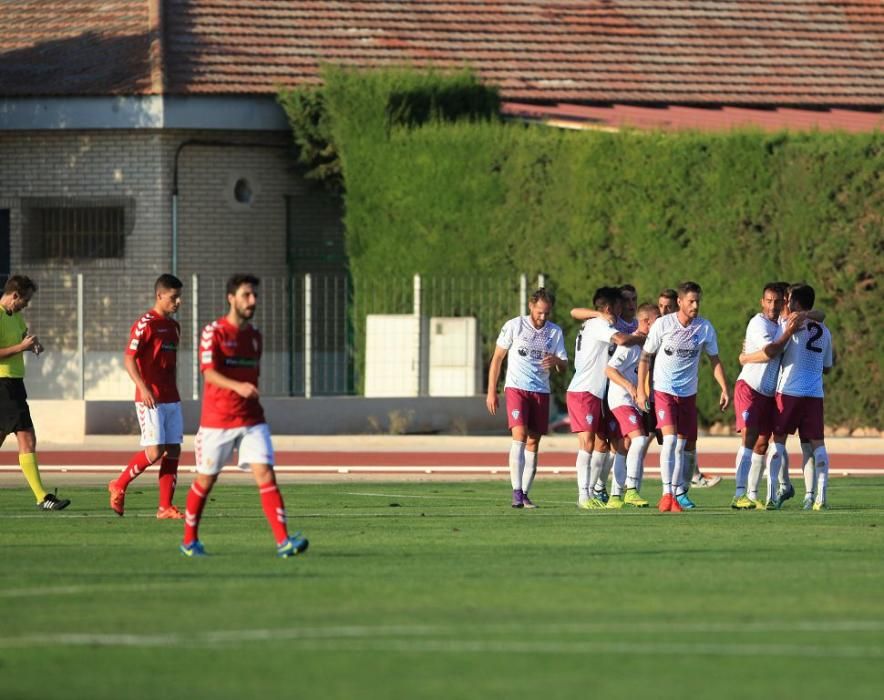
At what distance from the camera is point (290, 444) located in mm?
28422

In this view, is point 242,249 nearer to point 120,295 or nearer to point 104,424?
point 120,295

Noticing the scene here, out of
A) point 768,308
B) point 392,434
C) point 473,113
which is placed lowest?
point 392,434

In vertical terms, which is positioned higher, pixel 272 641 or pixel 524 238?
pixel 524 238

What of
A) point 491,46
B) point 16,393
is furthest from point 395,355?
point 16,393

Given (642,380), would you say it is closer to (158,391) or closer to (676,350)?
(676,350)

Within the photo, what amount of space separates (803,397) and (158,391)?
5467 mm

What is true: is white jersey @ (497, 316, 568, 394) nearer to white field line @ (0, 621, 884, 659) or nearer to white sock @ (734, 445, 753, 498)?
white sock @ (734, 445, 753, 498)

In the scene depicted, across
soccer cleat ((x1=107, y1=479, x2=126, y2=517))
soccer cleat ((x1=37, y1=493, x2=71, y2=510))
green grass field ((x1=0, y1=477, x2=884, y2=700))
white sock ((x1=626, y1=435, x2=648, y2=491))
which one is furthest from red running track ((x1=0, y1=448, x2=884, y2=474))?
green grass field ((x1=0, y1=477, x2=884, y2=700))

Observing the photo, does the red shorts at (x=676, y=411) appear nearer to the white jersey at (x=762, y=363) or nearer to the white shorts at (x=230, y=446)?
the white jersey at (x=762, y=363)

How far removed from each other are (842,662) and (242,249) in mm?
25954

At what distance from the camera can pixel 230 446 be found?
13.3m

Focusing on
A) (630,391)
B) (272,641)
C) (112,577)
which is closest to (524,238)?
(630,391)

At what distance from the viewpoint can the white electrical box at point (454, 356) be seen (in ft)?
101

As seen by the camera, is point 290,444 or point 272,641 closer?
point 272,641
